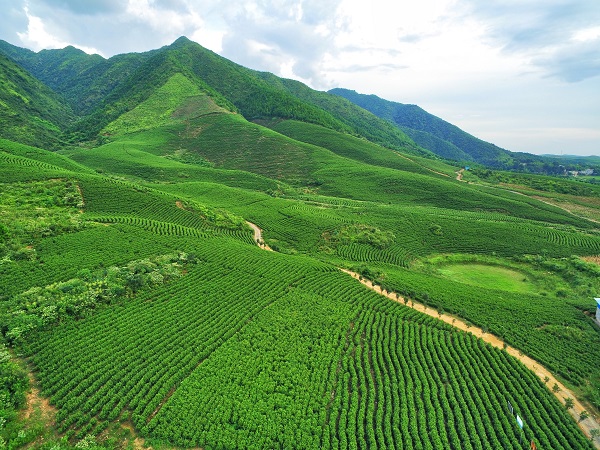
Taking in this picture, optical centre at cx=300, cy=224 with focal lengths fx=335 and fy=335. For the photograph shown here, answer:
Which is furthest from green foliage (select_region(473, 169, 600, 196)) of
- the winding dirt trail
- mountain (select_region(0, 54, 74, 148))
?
mountain (select_region(0, 54, 74, 148))

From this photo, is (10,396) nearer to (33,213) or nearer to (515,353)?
(33,213)

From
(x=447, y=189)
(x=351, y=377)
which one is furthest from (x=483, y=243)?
(x=351, y=377)

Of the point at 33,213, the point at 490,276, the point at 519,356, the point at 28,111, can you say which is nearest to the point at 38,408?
the point at 33,213

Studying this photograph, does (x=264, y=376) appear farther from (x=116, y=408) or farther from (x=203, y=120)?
(x=203, y=120)

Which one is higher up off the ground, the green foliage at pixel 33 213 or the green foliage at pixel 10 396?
the green foliage at pixel 33 213

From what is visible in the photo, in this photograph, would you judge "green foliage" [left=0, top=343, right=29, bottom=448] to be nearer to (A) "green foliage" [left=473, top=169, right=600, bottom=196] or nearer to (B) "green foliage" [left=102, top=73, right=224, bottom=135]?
(A) "green foliage" [left=473, top=169, right=600, bottom=196]

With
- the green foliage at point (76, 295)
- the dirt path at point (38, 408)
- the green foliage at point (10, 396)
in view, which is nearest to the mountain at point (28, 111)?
the green foliage at point (76, 295)

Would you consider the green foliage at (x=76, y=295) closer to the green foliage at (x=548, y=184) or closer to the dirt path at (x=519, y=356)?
the dirt path at (x=519, y=356)
